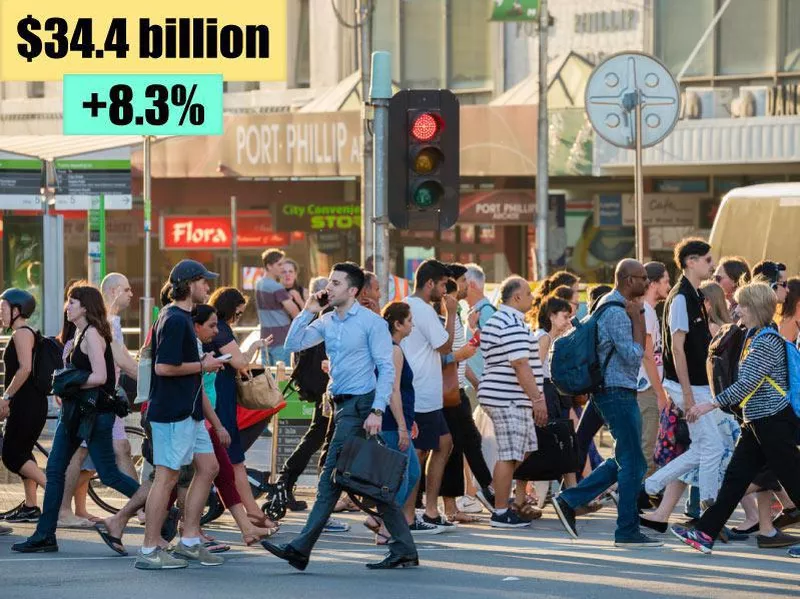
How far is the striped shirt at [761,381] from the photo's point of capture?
10703mm

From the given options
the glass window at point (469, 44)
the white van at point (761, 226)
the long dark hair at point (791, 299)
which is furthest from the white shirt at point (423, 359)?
the glass window at point (469, 44)

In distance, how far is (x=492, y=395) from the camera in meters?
12.6

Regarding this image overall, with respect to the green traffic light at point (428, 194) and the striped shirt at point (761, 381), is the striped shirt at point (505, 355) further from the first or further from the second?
the striped shirt at point (761, 381)

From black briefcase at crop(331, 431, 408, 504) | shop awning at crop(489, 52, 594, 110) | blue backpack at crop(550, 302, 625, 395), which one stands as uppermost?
shop awning at crop(489, 52, 594, 110)

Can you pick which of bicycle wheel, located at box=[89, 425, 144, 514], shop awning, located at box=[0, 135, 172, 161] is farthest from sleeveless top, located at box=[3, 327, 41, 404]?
shop awning, located at box=[0, 135, 172, 161]

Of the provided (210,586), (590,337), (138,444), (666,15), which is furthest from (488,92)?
(210,586)

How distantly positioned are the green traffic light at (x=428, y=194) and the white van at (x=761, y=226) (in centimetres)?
851

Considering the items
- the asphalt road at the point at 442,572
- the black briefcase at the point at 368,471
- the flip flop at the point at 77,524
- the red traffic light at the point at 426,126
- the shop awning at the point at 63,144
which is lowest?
the flip flop at the point at 77,524

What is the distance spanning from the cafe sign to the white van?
11.9m

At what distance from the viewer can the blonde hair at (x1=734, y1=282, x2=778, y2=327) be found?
10.8 meters

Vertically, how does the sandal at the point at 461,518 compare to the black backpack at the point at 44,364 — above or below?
below

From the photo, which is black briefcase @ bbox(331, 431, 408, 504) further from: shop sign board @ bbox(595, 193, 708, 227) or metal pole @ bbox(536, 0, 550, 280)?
shop sign board @ bbox(595, 193, 708, 227)

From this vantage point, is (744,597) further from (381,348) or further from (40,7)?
(40,7)

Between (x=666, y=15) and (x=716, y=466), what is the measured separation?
17.2m
